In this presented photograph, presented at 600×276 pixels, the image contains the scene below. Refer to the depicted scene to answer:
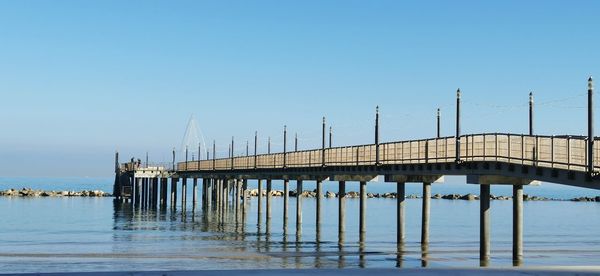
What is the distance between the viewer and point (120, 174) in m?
135

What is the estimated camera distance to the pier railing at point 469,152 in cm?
2978

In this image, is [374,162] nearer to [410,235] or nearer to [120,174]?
[410,235]

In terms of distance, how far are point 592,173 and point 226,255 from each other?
1922cm

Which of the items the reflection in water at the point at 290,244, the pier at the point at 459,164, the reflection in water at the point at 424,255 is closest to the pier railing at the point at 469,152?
the pier at the point at 459,164

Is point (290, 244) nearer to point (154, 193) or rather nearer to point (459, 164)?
point (459, 164)

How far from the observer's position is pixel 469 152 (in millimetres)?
36812

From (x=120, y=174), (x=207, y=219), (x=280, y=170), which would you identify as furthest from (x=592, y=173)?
(x=120, y=174)

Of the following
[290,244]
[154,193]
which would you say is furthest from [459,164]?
[154,193]

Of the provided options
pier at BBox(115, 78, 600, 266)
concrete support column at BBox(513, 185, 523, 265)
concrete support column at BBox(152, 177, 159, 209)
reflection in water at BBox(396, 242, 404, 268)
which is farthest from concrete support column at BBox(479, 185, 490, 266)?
concrete support column at BBox(152, 177, 159, 209)

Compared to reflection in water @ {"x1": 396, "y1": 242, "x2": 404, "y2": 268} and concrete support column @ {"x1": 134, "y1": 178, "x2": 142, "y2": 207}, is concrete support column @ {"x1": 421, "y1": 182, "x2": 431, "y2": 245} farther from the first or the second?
concrete support column @ {"x1": 134, "y1": 178, "x2": 142, "y2": 207}

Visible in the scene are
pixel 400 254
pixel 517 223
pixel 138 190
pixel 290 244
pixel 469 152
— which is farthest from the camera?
pixel 138 190

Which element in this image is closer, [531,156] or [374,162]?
[531,156]

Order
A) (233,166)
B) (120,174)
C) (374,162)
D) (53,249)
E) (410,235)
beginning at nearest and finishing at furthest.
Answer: (53,249)
(374,162)
(410,235)
(233,166)
(120,174)

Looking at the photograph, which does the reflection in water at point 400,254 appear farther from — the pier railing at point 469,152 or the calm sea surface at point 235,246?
the pier railing at point 469,152
